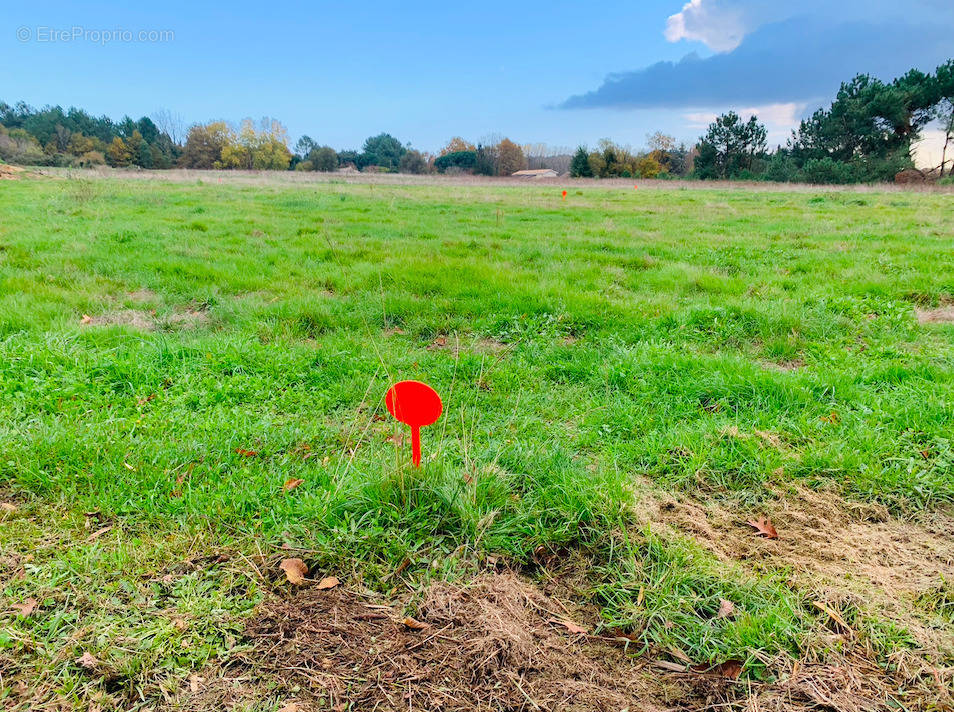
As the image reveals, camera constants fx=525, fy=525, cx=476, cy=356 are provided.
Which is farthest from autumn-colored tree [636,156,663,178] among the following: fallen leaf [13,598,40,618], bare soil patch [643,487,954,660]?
fallen leaf [13,598,40,618]

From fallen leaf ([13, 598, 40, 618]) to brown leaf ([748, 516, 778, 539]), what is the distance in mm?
3060

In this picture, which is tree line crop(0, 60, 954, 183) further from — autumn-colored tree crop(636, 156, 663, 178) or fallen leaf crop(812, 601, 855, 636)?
fallen leaf crop(812, 601, 855, 636)

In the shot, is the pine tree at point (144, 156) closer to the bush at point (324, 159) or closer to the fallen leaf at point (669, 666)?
the bush at point (324, 159)

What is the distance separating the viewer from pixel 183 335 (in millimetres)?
4988

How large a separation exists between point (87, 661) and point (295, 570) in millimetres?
715

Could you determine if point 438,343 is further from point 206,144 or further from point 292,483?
point 206,144

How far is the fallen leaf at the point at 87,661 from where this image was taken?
178cm

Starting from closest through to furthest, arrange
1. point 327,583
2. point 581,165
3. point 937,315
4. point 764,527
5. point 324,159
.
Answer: point 327,583
point 764,527
point 937,315
point 581,165
point 324,159

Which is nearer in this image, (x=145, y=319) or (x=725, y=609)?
(x=725, y=609)

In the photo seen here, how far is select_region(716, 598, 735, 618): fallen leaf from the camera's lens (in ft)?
6.53

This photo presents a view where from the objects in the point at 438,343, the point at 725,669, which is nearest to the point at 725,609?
the point at 725,669

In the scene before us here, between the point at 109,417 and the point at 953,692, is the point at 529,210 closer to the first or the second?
the point at 109,417

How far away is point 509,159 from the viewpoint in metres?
70.1

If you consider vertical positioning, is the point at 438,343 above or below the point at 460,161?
below
